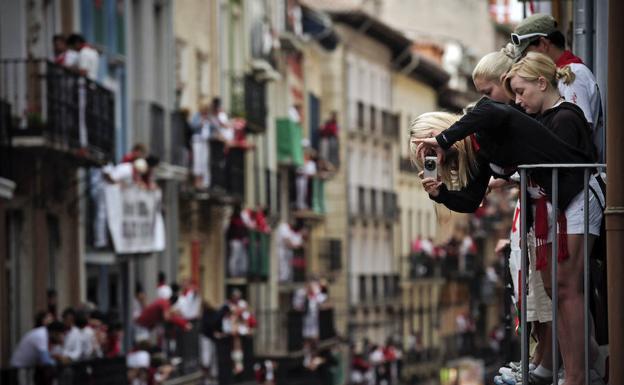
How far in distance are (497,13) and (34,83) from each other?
68.0 metres

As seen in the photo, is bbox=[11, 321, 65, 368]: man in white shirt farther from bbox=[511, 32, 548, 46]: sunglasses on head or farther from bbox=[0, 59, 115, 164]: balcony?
bbox=[511, 32, 548, 46]: sunglasses on head

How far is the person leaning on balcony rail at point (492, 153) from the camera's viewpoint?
8.71 metres

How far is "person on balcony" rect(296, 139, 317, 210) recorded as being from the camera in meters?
55.0

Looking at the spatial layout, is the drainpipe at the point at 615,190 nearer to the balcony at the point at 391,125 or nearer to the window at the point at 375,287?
the window at the point at 375,287

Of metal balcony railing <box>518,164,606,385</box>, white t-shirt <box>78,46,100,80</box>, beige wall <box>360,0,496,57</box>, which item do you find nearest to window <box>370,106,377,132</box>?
beige wall <box>360,0,496,57</box>

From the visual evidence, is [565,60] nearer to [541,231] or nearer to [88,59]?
[541,231]

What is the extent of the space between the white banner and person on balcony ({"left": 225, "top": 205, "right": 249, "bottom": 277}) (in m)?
10.3

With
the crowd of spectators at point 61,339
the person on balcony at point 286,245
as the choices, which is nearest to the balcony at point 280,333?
the person on balcony at point 286,245

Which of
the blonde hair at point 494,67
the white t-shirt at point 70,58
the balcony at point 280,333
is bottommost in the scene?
the balcony at point 280,333

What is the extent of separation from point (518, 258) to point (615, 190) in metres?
Answer: 1.87

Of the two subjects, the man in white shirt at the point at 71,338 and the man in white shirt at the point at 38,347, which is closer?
the man in white shirt at the point at 38,347

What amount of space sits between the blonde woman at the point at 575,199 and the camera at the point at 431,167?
0.55 metres

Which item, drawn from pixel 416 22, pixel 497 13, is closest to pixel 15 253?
pixel 416 22

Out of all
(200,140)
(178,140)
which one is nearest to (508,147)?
(178,140)
